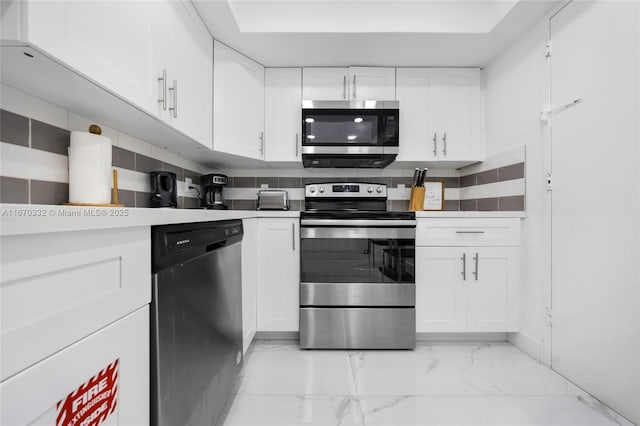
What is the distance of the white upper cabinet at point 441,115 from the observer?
233 cm

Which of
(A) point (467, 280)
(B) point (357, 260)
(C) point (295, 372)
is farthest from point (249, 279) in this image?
(A) point (467, 280)

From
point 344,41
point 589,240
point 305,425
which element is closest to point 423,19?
point 344,41

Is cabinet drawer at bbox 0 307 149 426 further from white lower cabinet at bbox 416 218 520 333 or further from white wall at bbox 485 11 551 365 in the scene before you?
white wall at bbox 485 11 551 365

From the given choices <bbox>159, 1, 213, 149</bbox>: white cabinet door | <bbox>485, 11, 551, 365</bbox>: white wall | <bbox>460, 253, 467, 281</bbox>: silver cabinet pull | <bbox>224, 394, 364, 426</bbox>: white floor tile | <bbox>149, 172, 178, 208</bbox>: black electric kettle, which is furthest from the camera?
<bbox>460, 253, 467, 281</bbox>: silver cabinet pull

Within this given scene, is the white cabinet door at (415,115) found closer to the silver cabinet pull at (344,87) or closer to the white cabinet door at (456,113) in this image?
the white cabinet door at (456,113)

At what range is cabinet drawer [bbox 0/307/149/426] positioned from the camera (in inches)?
16.2

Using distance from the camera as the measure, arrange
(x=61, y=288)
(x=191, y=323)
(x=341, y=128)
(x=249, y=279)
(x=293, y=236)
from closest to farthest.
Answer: (x=61, y=288) → (x=191, y=323) → (x=249, y=279) → (x=293, y=236) → (x=341, y=128)

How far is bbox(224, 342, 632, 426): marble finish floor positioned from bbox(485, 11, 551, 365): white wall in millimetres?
213

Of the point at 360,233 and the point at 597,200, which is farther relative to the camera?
the point at 360,233

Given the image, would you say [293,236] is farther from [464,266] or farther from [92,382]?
[92,382]

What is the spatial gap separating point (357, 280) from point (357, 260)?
Result: 0.14 m

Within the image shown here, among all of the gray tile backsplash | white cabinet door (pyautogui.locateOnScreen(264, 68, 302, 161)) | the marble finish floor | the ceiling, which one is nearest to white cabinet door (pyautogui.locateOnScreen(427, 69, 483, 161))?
the ceiling

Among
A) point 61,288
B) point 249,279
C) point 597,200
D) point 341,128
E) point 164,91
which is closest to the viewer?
point 61,288

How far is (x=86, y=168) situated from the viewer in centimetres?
107
